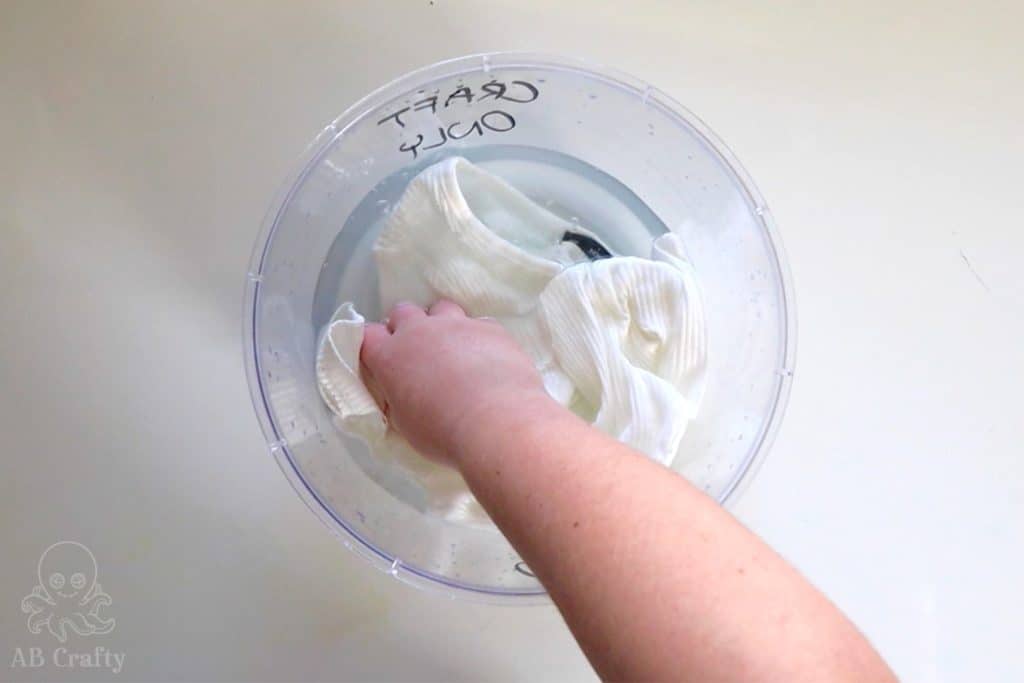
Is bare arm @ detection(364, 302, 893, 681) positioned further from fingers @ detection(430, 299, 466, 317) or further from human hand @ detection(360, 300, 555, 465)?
fingers @ detection(430, 299, 466, 317)

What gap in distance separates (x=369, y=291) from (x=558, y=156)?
0.18m

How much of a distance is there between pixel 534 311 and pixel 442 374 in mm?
120

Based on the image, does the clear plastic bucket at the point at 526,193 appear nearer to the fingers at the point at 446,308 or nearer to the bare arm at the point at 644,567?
the fingers at the point at 446,308

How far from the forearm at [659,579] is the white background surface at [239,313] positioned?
10.3 inches

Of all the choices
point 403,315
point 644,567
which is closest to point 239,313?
point 403,315

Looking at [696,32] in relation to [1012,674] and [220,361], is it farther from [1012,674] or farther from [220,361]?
[1012,674]

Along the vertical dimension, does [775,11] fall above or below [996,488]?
above

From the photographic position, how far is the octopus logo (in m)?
0.57

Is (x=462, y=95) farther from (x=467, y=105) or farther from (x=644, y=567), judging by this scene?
(x=644, y=567)

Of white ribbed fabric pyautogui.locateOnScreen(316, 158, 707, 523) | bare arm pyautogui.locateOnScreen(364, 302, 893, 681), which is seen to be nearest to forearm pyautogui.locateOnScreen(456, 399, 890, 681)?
bare arm pyautogui.locateOnScreen(364, 302, 893, 681)

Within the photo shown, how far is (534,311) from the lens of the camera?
0.58 metres

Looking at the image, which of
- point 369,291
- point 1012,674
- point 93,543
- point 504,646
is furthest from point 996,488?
point 93,543

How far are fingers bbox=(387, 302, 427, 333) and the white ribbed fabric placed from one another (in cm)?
2

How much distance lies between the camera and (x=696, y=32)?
1.98 feet
